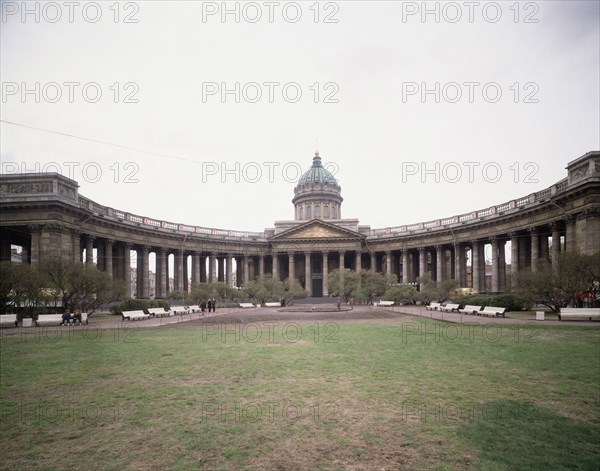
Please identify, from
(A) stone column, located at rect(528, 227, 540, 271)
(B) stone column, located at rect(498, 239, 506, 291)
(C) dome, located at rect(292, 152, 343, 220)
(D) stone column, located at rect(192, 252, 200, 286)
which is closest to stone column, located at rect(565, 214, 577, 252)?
(A) stone column, located at rect(528, 227, 540, 271)

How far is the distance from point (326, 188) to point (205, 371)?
77.0 metres

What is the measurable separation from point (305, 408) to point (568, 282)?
2488cm

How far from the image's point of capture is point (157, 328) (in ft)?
75.2

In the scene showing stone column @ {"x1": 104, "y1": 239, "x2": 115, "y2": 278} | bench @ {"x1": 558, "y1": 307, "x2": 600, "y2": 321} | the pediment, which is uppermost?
the pediment

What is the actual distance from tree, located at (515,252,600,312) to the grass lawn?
13.7m

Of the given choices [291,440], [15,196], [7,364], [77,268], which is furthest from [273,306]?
[291,440]

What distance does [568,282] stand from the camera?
25531mm

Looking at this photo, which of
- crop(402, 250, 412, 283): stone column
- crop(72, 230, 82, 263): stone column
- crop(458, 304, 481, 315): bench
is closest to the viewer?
crop(458, 304, 481, 315): bench

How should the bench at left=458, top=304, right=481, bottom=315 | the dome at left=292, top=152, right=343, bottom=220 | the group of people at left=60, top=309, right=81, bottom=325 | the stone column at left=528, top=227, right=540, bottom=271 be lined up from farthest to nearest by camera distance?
the dome at left=292, top=152, right=343, bottom=220 < the stone column at left=528, top=227, right=540, bottom=271 < the bench at left=458, top=304, right=481, bottom=315 < the group of people at left=60, top=309, right=81, bottom=325

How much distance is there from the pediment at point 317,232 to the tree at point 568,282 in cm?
4278

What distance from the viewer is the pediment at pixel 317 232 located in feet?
230

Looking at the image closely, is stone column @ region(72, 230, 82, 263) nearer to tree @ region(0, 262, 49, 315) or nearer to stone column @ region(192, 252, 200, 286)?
tree @ region(0, 262, 49, 315)

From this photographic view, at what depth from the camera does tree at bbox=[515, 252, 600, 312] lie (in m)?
24.9

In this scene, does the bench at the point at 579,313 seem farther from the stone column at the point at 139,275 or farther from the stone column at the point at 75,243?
the stone column at the point at 139,275
